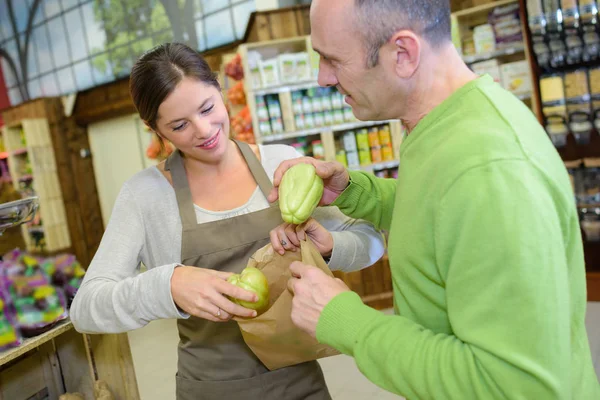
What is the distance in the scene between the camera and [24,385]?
1.81 metres

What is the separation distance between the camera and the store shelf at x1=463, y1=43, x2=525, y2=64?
4480mm

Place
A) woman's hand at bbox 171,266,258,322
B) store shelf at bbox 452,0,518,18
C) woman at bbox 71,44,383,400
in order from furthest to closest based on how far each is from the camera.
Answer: store shelf at bbox 452,0,518,18
woman at bbox 71,44,383,400
woman's hand at bbox 171,266,258,322

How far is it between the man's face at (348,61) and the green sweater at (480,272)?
11 cm

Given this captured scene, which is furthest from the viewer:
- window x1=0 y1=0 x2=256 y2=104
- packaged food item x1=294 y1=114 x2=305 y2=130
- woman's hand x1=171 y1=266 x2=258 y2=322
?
window x1=0 y1=0 x2=256 y2=104

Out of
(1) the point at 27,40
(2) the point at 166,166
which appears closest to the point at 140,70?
(2) the point at 166,166

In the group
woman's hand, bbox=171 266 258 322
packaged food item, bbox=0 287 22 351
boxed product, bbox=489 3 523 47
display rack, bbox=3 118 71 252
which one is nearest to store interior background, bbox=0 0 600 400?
display rack, bbox=3 118 71 252

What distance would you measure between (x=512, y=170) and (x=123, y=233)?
1.09 meters

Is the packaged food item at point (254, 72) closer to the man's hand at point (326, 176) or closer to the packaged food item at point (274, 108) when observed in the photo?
the packaged food item at point (274, 108)

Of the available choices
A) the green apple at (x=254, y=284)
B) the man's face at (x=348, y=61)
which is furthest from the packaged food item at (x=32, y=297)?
the man's face at (x=348, y=61)

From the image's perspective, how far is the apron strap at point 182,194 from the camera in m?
1.58

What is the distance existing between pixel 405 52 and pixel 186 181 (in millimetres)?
870

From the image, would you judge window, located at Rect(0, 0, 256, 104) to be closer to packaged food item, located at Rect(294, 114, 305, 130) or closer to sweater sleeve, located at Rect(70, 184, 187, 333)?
packaged food item, located at Rect(294, 114, 305, 130)

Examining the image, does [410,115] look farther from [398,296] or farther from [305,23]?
[305,23]

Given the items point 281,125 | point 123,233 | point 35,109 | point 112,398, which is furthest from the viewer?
point 35,109
